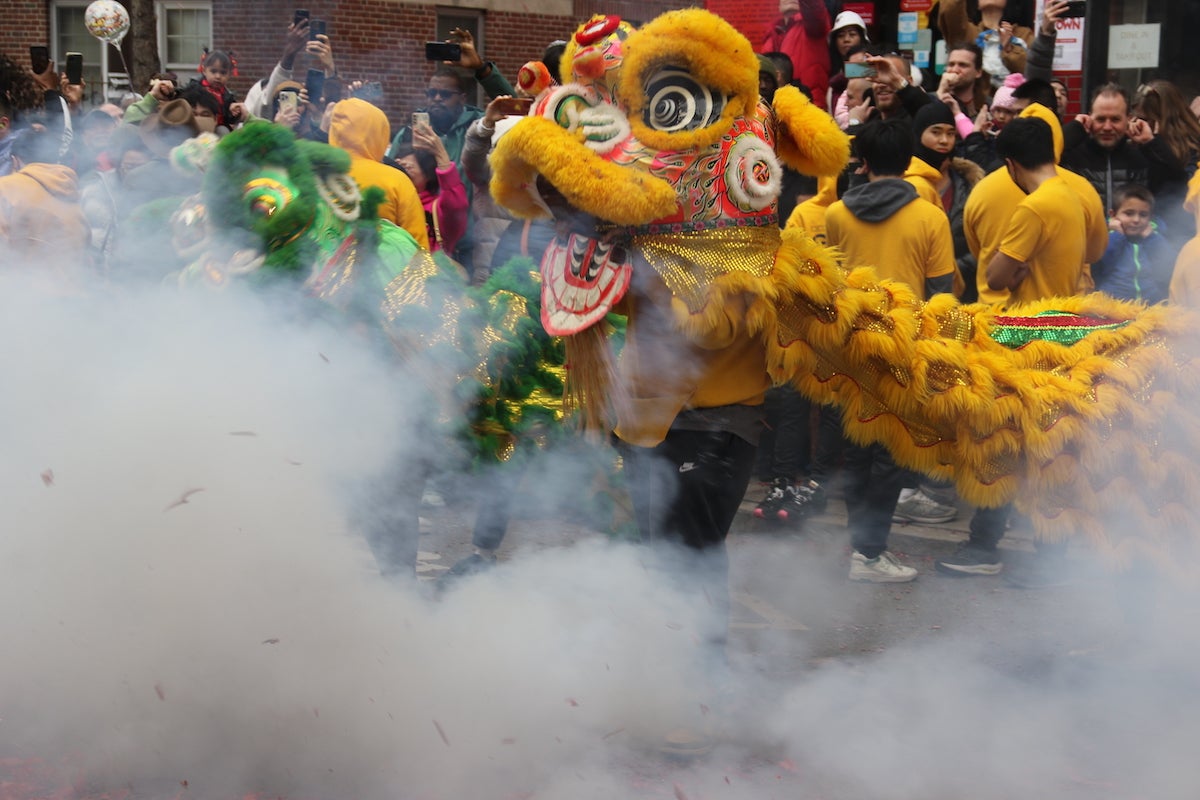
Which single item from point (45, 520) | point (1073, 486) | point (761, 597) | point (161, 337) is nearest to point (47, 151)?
point (161, 337)

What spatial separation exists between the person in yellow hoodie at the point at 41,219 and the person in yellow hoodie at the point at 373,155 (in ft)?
3.32

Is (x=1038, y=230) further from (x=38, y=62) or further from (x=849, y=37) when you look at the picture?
(x=38, y=62)

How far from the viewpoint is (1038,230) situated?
519 centimetres

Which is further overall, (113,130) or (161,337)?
(113,130)

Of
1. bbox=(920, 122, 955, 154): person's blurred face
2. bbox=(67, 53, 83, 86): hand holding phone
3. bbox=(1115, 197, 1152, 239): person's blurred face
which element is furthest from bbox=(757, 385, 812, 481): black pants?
bbox=(67, 53, 83, 86): hand holding phone

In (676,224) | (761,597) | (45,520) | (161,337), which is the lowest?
(761,597)

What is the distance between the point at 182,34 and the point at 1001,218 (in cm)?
629

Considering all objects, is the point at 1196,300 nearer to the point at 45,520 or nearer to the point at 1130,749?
the point at 1130,749

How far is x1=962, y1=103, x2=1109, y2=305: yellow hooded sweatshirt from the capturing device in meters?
5.43

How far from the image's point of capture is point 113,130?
6.29 m

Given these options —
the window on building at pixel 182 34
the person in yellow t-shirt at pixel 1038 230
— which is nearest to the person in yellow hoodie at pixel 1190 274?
the person in yellow t-shirt at pixel 1038 230

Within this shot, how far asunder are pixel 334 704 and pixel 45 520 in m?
0.88

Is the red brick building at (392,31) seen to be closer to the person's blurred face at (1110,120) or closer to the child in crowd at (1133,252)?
Result: the child in crowd at (1133,252)

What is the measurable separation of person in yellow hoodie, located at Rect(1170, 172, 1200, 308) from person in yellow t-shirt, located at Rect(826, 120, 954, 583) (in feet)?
5.31
